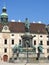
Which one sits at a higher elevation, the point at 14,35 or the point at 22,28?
the point at 22,28

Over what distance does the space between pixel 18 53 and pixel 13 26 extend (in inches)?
1532

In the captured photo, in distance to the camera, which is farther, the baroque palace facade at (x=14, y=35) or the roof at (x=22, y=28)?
the roof at (x=22, y=28)

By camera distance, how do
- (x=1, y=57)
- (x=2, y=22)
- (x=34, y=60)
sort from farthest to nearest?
(x=2, y=22) → (x=1, y=57) → (x=34, y=60)

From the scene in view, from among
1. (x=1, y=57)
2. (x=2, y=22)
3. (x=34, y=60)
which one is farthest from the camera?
(x=2, y=22)

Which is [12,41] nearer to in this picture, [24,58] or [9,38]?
[9,38]

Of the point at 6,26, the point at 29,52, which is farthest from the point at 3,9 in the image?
the point at 29,52

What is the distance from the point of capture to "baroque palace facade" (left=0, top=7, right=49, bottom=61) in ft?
290

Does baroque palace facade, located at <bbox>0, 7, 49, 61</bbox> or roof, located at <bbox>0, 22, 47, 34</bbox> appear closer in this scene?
baroque palace facade, located at <bbox>0, 7, 49, 61</bbox>

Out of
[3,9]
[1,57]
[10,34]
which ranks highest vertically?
[3,9]

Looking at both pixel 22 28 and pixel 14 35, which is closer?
pixel 14 35

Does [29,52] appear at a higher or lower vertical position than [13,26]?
lower

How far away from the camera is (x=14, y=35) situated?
89312 mm

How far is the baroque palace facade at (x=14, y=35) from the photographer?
88.3 metres

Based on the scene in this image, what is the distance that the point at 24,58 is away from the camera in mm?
50969
